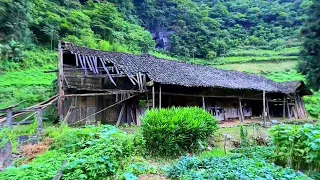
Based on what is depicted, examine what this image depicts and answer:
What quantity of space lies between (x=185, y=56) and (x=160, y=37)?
27.3 feet

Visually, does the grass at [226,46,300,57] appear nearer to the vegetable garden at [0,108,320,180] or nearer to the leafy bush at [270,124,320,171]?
the vegetable garden at [0,108,320,180]

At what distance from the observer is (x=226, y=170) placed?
253 inches

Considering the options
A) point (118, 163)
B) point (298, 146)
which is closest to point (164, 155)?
point (118, 163)

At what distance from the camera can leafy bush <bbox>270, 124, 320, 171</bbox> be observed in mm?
6730

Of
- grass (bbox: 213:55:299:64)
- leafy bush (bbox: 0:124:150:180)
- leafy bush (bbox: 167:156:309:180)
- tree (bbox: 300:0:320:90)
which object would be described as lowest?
leafy bush (bbox: 167:156:309:180)

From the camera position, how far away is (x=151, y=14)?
5525 cm

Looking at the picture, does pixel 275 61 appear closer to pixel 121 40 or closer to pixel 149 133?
pixel 121 40

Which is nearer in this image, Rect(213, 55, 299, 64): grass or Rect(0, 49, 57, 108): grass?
Rect(0, 49, 57, 108): grass

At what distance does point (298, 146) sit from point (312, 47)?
15.6 metres

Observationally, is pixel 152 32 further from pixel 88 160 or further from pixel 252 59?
pixel 88 160

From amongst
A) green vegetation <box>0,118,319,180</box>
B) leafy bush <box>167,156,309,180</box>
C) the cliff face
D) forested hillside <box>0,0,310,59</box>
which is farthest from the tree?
the cliff face

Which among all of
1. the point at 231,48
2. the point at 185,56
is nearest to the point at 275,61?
the point at 231,48

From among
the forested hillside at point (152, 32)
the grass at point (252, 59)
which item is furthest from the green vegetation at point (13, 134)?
the grass at point (252, 59)

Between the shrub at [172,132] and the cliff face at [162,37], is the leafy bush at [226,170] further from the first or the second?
the cliff face at [162,37]
